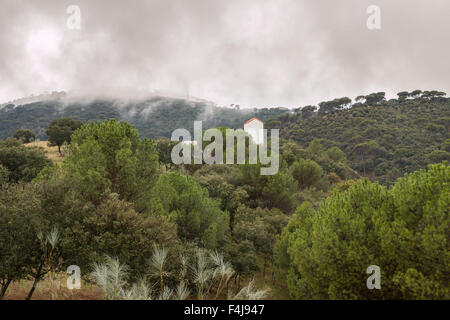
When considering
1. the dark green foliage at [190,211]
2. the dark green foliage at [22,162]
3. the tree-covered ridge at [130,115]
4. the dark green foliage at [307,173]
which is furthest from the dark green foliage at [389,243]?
the tree-covered ridge at [130,115]

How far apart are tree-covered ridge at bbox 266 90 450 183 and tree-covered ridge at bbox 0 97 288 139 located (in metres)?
59.7

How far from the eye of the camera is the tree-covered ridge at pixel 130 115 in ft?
447

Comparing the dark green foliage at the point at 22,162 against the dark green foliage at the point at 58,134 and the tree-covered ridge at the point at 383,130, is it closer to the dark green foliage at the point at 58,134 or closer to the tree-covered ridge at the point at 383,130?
the dark green foliage at the point at 58,134

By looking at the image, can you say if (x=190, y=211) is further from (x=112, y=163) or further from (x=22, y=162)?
(x=22, y=162)

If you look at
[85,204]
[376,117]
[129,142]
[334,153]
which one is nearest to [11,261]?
[85,204]

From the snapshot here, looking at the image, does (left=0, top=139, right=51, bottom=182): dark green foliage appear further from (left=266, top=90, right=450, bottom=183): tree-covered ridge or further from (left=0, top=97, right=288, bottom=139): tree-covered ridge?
(left=0, top=97, right=288, bottom=139): tree-covered ridge

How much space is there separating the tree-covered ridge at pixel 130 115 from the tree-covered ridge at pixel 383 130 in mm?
Answer: 59698

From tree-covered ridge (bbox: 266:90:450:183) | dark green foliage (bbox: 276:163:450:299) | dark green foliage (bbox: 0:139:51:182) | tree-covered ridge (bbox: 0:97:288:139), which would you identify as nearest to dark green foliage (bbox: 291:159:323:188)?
tree-covered ridge (bbox: 266:90:450:183)

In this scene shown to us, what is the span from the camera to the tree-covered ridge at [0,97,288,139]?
13638 centimetres

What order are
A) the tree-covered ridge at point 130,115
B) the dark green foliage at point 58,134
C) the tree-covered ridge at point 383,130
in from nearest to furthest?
the dark green foliage at point 58,134 → the tree-covered ridge at point 383,130 → the tree-covered ridge at point 130,115

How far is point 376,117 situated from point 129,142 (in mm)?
90958

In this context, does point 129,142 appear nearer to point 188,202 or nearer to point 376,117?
point 188,202

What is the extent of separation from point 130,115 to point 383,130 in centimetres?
15473
